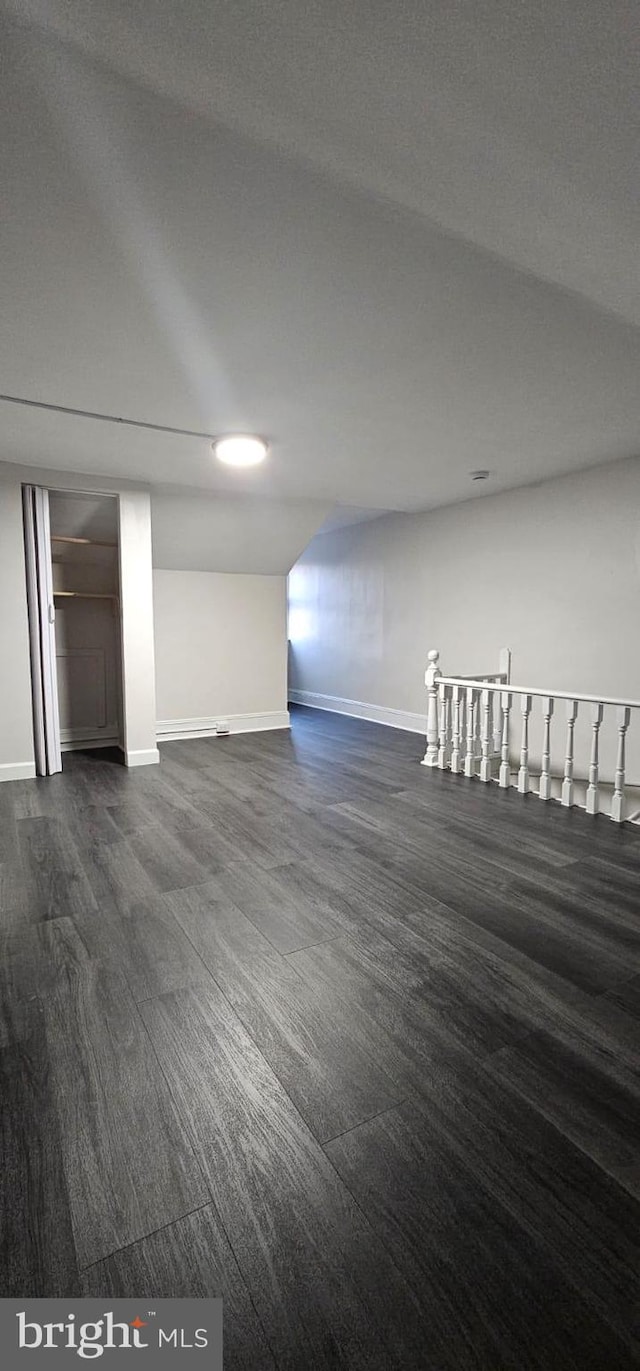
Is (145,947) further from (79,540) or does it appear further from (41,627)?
(79,540)

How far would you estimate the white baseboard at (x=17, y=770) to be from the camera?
4203 mm

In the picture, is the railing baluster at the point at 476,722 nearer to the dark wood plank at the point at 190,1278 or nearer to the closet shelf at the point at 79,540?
the closet shelf at the point at 79,540

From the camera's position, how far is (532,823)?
3266 millimetres

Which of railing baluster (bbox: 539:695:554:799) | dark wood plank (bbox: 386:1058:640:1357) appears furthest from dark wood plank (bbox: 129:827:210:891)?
railing baluster (bbox: 539:695:554:799)

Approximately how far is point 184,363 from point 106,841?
241 centimetres

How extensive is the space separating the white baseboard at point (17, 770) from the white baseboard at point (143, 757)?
71 centimetres

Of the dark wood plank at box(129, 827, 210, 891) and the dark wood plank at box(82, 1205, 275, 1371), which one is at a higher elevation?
the dark wood plank at box(82, 1205, 275, 1371)

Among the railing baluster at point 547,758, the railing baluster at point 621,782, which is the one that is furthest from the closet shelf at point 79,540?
the railing baluster at point 621,782

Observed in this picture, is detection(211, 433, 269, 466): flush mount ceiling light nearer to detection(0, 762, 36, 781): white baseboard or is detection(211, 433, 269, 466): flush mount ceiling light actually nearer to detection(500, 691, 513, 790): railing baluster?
detection(500, 691, 513, 790): railing baluster

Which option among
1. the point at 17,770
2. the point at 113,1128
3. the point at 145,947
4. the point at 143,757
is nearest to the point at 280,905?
the point at 145,947

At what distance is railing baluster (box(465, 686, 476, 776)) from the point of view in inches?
172

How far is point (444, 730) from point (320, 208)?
3.67m

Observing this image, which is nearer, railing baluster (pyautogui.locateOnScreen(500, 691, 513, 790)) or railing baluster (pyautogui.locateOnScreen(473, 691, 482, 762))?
railing baluster (pyautogui.locateOnScreen(500, 691, 513, 790))

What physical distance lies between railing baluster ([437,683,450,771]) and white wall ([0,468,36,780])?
3280mm
